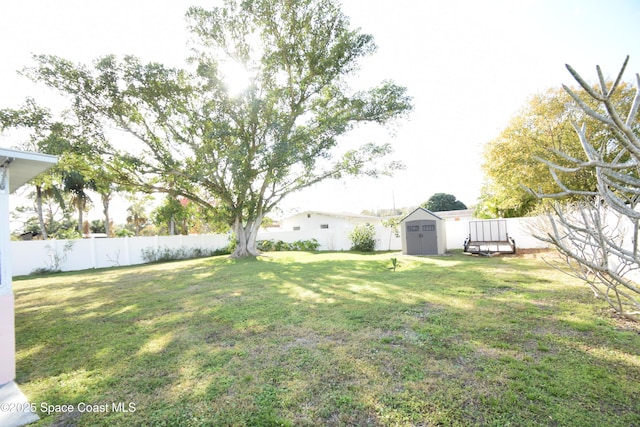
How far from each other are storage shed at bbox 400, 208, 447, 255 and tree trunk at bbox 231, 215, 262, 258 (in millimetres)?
7916

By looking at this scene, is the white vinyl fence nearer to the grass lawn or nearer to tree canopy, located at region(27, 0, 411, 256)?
tree canopy, located at region(27, 0, 411, 256)

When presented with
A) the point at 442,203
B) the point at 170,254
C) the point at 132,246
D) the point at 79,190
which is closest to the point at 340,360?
the point at 132,246

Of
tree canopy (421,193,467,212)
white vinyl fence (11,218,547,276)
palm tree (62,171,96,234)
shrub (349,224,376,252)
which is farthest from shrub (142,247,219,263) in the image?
tree canopy (421,193,467,212)

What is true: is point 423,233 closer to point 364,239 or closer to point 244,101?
point 364,239

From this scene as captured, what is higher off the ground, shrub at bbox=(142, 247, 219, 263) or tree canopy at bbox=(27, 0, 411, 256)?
tree canopy at bbox=(27, 0, 411, 256)

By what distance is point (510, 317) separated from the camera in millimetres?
4660

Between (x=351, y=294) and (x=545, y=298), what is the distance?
3.64 metres

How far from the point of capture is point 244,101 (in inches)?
559

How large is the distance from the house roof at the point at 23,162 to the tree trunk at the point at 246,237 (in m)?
11.7

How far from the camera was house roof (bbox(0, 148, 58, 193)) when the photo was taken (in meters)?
3.74

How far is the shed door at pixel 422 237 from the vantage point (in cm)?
1416

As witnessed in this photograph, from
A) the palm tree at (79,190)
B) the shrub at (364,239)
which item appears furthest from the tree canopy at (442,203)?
the palm tree at (79,190)

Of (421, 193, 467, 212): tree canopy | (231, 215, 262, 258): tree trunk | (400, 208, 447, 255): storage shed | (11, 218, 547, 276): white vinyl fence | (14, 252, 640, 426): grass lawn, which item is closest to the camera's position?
(14, 252, 640, 426): grass lawn

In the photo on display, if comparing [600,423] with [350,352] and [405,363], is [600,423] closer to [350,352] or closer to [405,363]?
[405,363]
